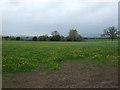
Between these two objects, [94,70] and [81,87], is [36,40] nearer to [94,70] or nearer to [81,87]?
[94,70]

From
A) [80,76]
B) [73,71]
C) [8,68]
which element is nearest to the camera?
[80,76]

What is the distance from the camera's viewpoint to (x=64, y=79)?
6.24 meters

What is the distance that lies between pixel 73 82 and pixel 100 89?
Result: 1124 millimetres

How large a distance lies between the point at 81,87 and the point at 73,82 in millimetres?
615

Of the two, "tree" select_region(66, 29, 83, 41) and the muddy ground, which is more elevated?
"tree" select_region(66, 29, 83, 41)

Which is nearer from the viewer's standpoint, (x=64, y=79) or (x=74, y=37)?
(x=64, y=79)

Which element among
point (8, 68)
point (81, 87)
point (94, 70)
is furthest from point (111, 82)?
point (8, 68)

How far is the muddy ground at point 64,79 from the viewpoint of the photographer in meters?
5.59

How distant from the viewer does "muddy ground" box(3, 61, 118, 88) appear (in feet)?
18.4

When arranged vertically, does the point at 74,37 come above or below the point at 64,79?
above

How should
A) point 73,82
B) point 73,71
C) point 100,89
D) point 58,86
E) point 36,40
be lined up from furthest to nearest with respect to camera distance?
point 36,40, point 73,71, point 73,82, point 58,86, point 100,89

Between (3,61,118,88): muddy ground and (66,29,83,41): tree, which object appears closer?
(3,61,118,88): muddy ground

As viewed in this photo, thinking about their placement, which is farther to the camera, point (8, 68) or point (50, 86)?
point (8, 68)

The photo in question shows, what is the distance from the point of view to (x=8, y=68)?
314 inches
